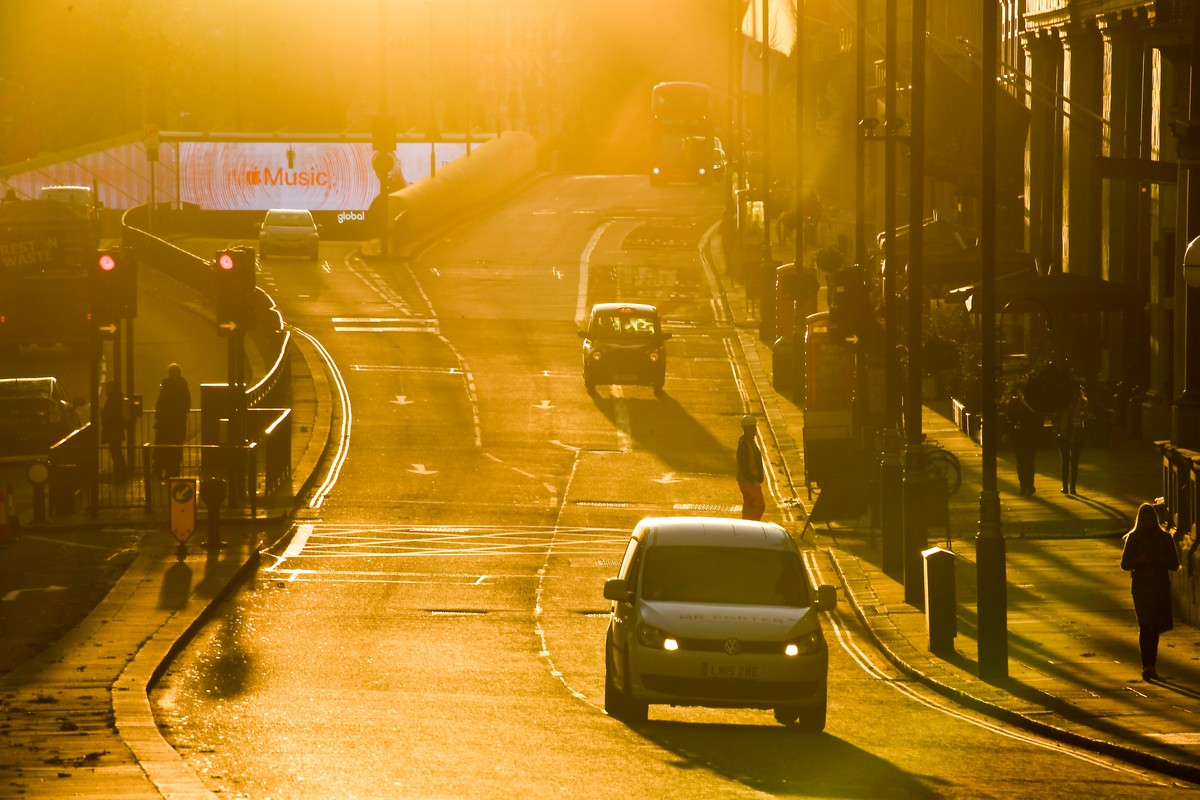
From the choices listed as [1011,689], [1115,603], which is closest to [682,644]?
[1011,689]

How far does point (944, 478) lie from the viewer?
87.0ft

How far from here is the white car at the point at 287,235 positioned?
65.4m

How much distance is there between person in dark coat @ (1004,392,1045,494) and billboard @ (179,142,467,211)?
78545 mm

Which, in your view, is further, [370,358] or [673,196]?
[673,196]

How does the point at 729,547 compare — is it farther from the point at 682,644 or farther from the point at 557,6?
the point at 557,6

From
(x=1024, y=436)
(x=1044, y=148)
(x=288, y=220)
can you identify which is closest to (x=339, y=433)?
(x=1024, y=436)

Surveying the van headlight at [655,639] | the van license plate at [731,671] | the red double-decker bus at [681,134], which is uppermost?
the red double-decker bus at [681,134]

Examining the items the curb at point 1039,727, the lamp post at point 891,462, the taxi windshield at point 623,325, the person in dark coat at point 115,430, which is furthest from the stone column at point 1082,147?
Result: the curb at point 1039,727

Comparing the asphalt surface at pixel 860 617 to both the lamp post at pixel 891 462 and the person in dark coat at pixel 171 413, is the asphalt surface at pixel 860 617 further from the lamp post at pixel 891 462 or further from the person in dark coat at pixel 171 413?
the person in dark coat at pixel 171 413

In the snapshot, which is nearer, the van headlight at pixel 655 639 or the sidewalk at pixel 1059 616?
the van headlight at pixel 655 639

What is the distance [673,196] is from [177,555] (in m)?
71.1

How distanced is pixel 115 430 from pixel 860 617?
1464 cm

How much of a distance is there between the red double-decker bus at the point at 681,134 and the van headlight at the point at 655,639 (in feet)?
Result: 281

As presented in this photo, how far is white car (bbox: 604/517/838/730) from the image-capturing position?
1570 cm
